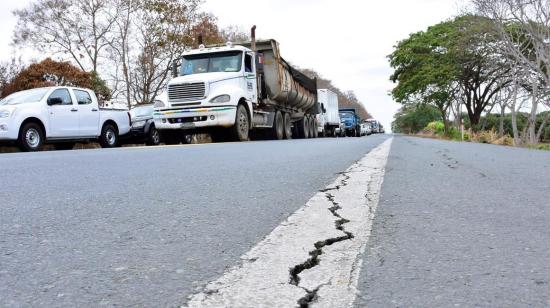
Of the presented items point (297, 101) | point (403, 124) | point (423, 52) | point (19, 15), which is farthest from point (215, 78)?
point (403, 124)

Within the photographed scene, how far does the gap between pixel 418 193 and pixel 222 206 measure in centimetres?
150

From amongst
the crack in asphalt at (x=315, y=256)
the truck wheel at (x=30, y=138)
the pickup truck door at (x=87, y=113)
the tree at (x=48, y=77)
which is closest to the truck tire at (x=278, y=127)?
the pickup truck door at (x=87, y=113)

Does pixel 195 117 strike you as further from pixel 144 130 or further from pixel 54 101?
pixel 144 130

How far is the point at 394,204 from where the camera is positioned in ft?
10.8

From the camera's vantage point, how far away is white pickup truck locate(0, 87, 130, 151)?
11768 mm

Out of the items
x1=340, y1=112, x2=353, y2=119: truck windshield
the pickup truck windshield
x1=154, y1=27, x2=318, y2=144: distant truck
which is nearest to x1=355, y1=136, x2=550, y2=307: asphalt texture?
x1=154, y1=27, x2=318, y2=144: distant truck

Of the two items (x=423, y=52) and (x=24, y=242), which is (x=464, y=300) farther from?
(x=423, y=52)

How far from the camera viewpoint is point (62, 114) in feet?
42.7

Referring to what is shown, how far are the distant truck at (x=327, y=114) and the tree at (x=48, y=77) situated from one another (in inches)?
469

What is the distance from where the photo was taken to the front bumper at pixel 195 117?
44.9ft

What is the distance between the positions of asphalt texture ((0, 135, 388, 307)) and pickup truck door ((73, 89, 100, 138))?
9.19 m

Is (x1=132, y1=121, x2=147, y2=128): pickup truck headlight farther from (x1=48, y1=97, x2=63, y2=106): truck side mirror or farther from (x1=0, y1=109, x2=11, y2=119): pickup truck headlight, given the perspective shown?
(x1=0, y1=109, x2=11, y2=119): pickup truck headlight

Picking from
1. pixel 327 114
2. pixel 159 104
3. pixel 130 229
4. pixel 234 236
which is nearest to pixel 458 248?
pixel 234 236

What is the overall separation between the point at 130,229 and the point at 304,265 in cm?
102
